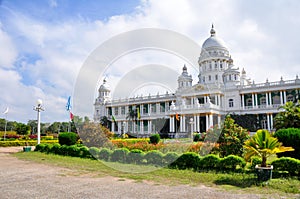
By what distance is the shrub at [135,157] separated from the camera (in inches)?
476

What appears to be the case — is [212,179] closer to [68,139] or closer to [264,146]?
[264,146]

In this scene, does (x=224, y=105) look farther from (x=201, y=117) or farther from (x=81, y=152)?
(x=81, y=152)

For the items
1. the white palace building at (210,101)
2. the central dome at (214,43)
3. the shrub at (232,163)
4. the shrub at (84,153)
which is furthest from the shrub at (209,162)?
the central dome at (214,43)

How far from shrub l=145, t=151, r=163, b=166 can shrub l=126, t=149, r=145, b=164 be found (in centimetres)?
41

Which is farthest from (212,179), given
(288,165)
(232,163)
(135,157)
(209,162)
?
(135,157)

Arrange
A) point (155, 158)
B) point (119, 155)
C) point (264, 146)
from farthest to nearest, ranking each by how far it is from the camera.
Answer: point (119, 155) → point (155, 158) → point (264, 146)

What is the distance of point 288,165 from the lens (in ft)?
27.8

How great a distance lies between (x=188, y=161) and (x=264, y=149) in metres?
3.53

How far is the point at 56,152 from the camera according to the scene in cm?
1723

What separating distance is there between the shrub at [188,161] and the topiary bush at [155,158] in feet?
2.52

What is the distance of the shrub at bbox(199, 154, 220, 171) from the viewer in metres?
9.96

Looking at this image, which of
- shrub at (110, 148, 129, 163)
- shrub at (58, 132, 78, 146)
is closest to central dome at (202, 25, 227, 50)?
shrub at (58, 132, 78, 146)

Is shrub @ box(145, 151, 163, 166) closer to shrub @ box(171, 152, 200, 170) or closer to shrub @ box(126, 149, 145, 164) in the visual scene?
shrub @ box(126, 149, 145, 164)

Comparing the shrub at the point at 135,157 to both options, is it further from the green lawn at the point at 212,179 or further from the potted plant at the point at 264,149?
the potted plant at the point at 264,149
